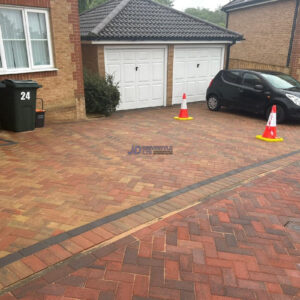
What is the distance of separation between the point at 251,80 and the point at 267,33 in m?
7.27

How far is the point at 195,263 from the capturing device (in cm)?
299

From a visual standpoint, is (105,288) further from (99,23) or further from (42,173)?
(99,23)

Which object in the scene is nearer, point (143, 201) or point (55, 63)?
point (143, 201)

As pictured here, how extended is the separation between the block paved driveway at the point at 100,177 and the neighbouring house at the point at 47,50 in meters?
0.89

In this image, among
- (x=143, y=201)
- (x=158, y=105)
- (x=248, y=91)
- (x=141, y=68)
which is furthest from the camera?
(x=158, y=105)

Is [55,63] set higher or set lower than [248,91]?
higher

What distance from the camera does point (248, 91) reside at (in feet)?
34.3

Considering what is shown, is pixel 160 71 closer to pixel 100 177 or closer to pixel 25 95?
pixel 25 95


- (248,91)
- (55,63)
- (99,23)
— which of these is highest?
(99,23)

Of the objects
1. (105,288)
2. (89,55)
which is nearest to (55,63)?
(89,55)

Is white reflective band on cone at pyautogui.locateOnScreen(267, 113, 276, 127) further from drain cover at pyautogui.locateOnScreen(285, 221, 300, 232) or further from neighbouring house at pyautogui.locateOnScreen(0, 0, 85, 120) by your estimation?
neighbouring house at pyautogui.locateOnScreen(0, 0, 85, 120)

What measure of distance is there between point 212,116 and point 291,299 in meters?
8.64

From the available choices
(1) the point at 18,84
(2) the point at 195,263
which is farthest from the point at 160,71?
(2) the point at 195,263

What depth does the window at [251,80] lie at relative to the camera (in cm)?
1024
